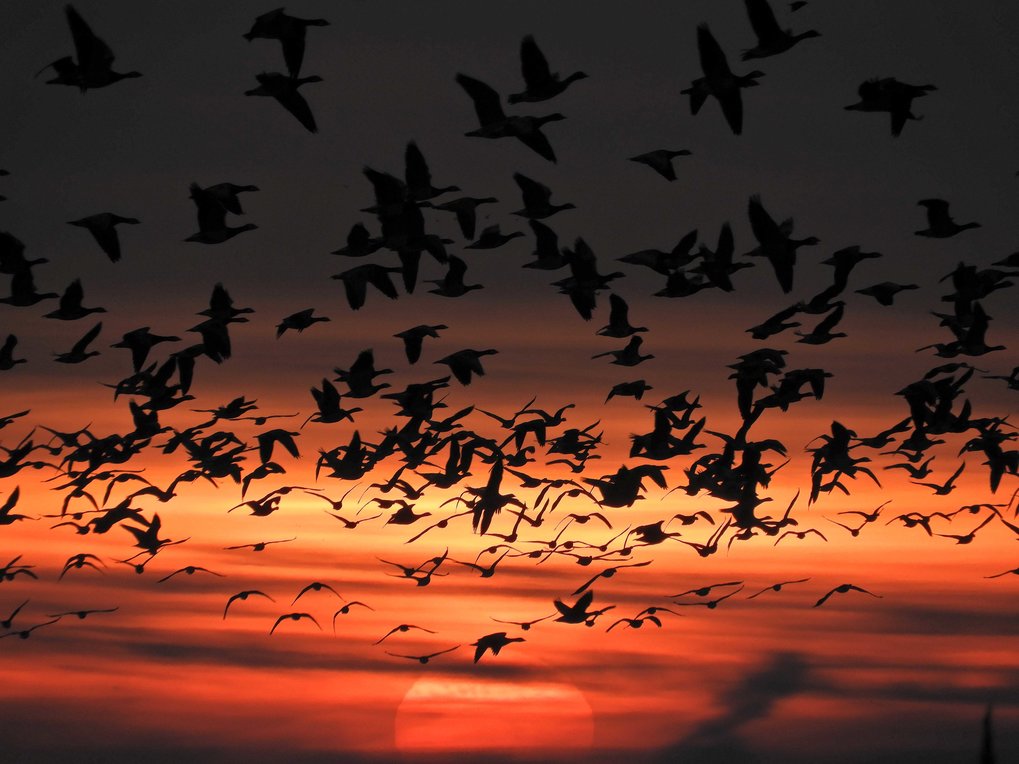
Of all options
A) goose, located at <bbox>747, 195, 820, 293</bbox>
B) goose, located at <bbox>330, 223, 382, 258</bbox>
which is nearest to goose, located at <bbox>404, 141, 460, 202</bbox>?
goose, located at <bbox>330, 223, 382, 258</bbox>

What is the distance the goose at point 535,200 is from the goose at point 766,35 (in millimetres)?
7690

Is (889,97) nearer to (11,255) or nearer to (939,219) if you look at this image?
(939,219)

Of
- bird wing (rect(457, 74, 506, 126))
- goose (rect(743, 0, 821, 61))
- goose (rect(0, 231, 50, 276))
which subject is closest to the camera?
goose (rect(743, 0, 821, 61))

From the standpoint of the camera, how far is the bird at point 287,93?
3378cm

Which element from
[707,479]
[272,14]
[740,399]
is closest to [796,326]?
[740,399]

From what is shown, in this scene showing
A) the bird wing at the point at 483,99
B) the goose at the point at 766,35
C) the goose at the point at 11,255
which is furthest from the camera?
the goose at the point at 11,255

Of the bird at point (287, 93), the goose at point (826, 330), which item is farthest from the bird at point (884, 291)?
the bird at point (287, 93)

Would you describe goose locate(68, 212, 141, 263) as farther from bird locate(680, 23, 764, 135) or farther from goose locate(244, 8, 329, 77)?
bird locate(680, 23, 764, 135)

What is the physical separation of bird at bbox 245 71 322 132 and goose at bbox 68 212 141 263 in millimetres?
5313

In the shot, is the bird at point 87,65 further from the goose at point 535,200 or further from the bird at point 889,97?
the bird at point 889,97

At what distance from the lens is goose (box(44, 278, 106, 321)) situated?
1543 inches

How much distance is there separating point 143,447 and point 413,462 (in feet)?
28.7

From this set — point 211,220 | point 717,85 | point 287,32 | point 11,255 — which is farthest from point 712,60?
A: point 11,255

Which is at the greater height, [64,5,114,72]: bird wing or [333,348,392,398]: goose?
[64,5,114,72]: bird wing
